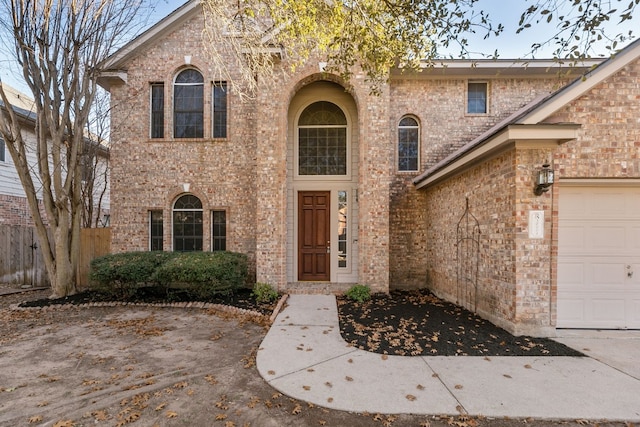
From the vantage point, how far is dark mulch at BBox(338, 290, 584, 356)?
4387 millimetres

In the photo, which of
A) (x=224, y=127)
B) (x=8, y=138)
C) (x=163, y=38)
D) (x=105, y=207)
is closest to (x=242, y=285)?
(x=224, y=127)

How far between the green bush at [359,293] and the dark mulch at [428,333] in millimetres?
181

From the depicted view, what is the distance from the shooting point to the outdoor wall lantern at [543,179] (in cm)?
470

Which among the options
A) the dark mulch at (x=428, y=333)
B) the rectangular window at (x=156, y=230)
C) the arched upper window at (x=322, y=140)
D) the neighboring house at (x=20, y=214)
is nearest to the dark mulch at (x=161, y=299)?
the rectangular window at (x=156, y=230)

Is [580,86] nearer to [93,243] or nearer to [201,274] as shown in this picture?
[201,274]

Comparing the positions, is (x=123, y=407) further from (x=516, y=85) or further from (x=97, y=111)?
(x=97, y=111)

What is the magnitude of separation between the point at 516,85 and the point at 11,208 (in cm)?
1803

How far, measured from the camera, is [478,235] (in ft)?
19.7

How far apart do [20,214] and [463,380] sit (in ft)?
51.2

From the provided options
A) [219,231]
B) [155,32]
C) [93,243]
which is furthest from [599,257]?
[93,243]

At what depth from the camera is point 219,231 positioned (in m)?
9.03

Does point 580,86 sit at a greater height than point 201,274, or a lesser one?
greater

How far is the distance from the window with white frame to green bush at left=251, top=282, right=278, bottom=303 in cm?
786

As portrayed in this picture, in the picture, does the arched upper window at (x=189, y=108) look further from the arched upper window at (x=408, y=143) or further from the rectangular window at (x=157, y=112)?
the arched upper window at (x=408, y=143)
